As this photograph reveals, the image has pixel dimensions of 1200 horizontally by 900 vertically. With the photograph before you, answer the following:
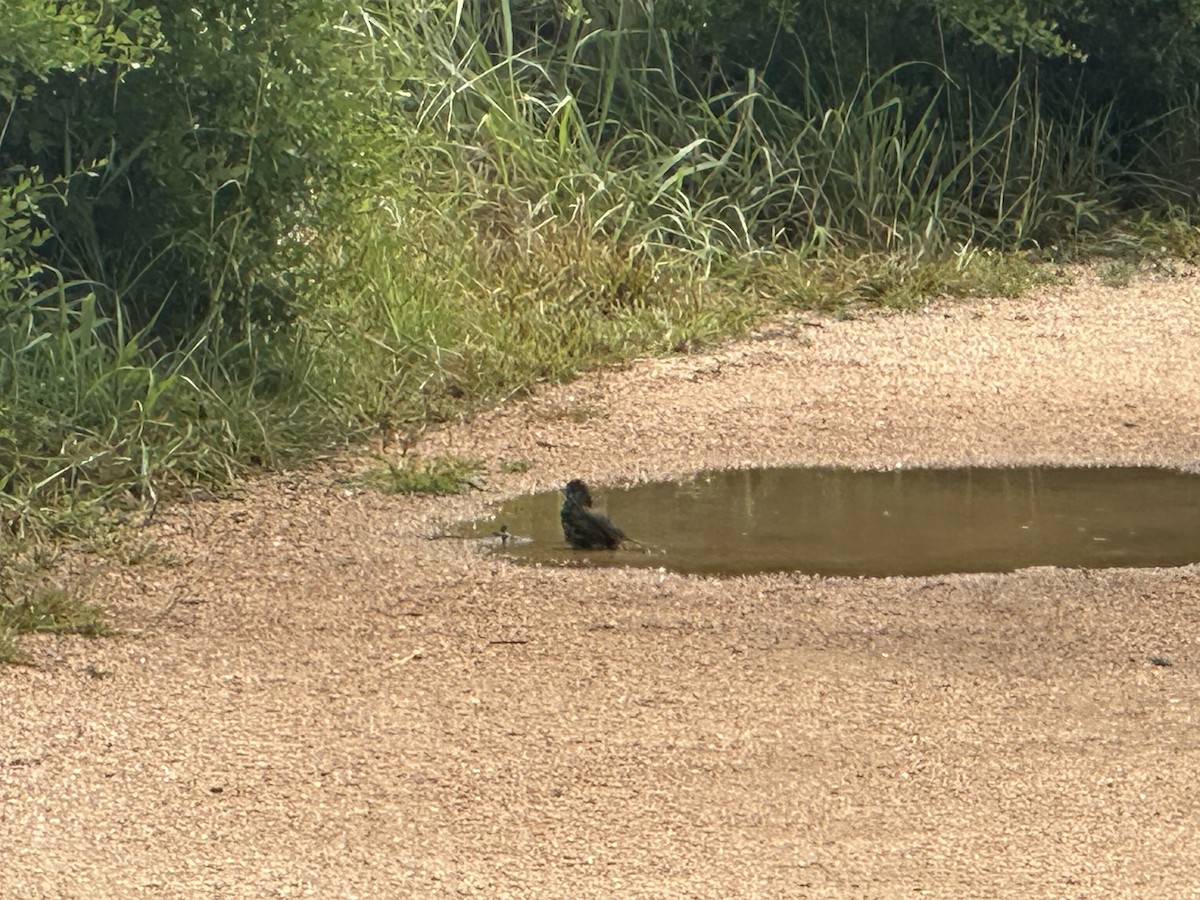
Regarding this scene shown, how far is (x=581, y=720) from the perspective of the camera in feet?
15.9

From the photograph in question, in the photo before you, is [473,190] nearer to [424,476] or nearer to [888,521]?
[424,476]

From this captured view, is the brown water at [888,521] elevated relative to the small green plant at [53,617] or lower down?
lower down

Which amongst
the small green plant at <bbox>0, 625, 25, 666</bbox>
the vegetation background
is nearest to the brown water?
the vegetation background

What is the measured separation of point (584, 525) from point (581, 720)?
1.51 m

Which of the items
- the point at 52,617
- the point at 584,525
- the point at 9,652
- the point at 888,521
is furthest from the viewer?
the point at 888,521

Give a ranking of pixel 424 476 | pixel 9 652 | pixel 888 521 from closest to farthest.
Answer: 1. pixel 9 652
2. pixel 888 521
3. pixel 424 476

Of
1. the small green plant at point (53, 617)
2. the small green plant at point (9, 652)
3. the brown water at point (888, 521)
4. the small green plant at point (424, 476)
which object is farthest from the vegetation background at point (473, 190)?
the brown water at point (888, 521)

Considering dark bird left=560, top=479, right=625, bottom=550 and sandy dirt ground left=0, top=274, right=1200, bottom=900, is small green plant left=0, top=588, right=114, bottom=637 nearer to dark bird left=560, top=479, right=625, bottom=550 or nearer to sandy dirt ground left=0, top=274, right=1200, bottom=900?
sandy dirt ground left=0, top=274, right=1200, bottom=900

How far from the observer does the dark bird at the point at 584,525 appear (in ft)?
20.6

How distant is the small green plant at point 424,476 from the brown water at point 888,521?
0.79 ft

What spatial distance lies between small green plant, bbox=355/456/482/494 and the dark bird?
725 millimetres

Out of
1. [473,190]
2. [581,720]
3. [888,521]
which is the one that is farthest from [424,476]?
[473,190]

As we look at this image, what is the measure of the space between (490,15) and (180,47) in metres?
3.85

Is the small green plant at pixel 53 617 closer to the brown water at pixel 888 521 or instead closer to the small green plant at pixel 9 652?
the small green plant at pixel 9 652
